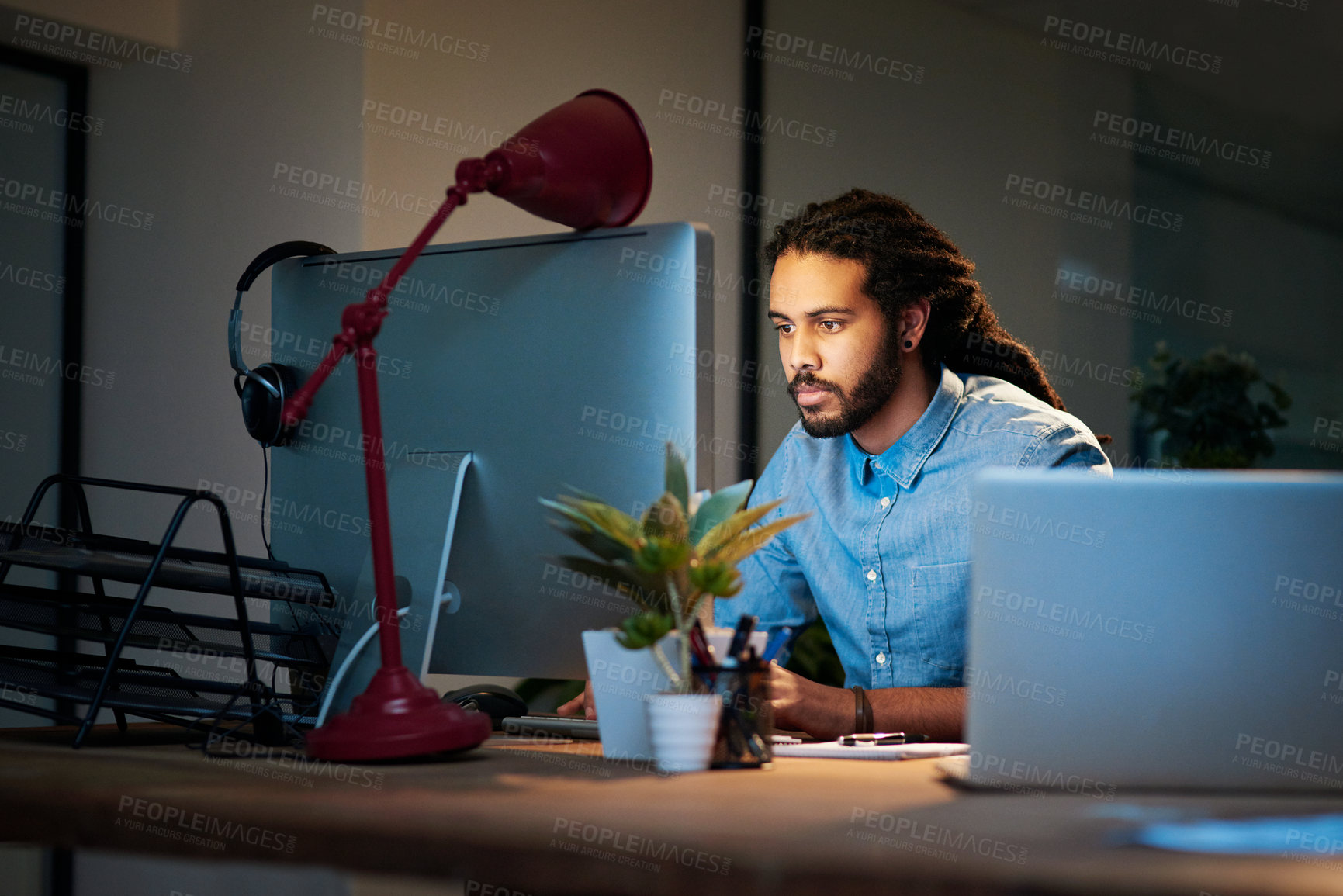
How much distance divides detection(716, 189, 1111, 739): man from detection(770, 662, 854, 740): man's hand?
0.40 meters

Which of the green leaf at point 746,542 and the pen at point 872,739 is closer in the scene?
the green leaf at point 746,542

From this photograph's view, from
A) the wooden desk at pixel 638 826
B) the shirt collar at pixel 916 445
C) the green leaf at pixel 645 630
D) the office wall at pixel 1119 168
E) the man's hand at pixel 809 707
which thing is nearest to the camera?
the wooden desk at pixel 638 826

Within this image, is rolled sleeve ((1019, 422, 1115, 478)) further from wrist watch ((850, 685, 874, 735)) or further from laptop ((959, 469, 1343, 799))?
laptop ((959, 469, 1343, 799))

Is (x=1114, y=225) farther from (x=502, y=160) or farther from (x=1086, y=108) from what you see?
(x=502, y=160)

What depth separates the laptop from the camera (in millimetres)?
763

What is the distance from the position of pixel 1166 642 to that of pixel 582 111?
723 mm

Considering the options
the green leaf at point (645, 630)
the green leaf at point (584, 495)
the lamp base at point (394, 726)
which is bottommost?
the lamp base at point (394, 726)

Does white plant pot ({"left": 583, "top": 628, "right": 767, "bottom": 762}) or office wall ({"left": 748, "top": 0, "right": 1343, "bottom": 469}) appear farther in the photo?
office wall ({"left": 748, "top": 0, "right": 1343, "bottom": 469})

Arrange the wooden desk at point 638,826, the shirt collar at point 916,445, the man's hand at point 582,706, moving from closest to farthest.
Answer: the wooden desk at point 638,826, the man's hand at point 582,706, the shirt collar at point 916,445

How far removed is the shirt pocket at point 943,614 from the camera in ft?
5.66

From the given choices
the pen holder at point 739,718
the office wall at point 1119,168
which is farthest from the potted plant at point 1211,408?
the pen holder at point 739,718

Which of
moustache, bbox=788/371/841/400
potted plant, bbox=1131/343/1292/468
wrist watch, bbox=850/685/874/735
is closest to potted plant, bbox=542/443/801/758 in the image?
wrist watch, bbox=850/685/874/735

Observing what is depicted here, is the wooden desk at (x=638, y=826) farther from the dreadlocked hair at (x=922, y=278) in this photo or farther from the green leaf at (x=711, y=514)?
the dreadlocked hair at (x=922, y=278)

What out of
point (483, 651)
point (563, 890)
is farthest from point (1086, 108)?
point (563, 890)
